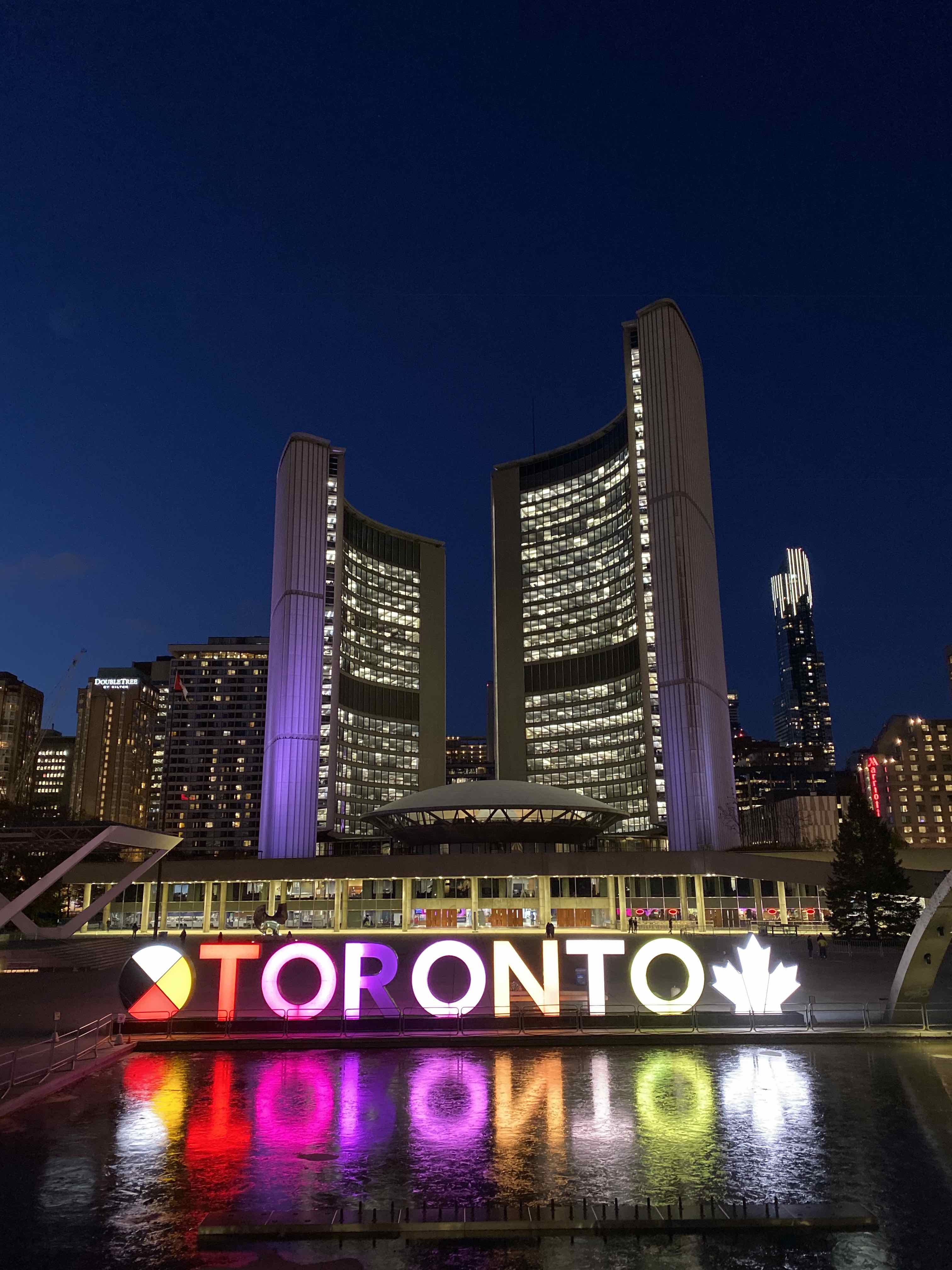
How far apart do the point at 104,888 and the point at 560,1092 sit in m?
89.6

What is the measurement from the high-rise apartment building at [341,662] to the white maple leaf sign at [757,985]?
103 meters

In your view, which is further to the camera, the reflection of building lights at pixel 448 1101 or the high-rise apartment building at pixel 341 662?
the high-rise apartment building at pixel 341 662

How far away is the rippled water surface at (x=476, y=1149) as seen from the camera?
13883 millimetres

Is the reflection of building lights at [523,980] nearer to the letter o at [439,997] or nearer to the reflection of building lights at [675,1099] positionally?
the letter o at [439,997]

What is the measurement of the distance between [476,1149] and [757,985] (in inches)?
637

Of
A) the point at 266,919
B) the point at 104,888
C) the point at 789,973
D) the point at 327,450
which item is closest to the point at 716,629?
the point at 327,450

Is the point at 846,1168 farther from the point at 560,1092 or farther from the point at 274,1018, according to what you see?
the point at 274,1018

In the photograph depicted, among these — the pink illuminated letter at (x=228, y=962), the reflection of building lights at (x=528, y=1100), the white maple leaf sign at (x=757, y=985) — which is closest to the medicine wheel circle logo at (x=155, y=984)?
the pink illuminated letter at (x=228, y=962)

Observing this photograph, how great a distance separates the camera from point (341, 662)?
16250 cm

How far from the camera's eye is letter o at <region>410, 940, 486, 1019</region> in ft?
100

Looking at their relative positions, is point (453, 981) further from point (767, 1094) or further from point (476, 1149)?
point (476, 1149)

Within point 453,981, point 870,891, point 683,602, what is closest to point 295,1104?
point 453,981

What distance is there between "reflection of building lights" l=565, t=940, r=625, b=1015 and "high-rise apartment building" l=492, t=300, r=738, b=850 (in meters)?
86.1

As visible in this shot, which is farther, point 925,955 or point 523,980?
point 925,955
